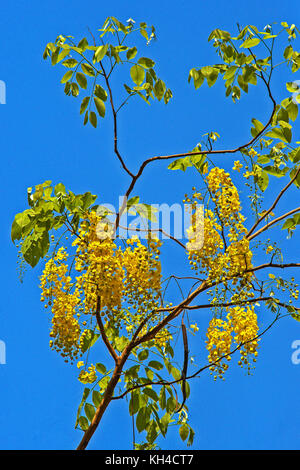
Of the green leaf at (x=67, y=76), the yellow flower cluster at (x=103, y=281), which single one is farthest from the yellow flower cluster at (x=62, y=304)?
the green leaf at (x=67, y=76)

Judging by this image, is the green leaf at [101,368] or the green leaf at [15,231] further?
the green leaf at [101,368]

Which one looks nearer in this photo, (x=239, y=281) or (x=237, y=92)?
(x=239, y=281)

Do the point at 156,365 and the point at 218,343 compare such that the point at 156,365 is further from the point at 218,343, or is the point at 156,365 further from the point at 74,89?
the point at 74,89

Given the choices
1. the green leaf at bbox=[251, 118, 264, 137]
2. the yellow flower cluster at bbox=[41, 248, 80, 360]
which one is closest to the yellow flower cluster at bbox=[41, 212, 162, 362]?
the yellow flower cluster at bbox=[41, 248, 80, 360]

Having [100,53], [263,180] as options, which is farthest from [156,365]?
[100,53]

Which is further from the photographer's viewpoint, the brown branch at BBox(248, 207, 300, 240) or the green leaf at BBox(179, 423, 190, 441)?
the green leaf at BBox(179, 423, 190, 441)

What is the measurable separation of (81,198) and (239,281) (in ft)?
2.13

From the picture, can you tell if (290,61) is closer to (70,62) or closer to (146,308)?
(70,62)

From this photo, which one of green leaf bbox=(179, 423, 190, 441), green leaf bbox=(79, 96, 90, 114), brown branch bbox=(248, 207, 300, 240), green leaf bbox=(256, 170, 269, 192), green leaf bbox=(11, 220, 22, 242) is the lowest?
green leaf bbox=(179, 423, 190, 441)

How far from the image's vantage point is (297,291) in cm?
214

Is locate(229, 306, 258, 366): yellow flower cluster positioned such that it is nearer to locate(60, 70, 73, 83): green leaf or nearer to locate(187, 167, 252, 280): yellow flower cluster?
locate(187, 167, 252, 280): yellow flower cluster

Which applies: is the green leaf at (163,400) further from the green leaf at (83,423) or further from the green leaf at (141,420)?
the green leaf at (83,423)

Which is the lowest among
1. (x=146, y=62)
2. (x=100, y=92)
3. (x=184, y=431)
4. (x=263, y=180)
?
(x=184, y=431)
